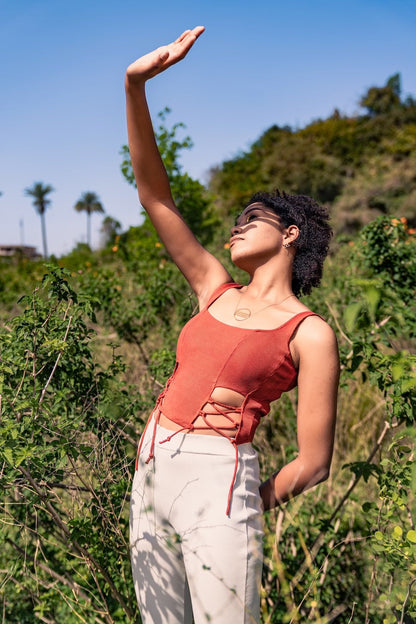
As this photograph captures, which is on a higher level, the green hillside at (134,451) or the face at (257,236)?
the face at (257,236)

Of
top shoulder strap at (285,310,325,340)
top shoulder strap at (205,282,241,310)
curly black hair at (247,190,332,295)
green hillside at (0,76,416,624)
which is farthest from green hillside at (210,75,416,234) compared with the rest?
top shoulder strap at (285,310,325,340)

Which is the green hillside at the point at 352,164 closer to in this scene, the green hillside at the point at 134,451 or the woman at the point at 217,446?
the green hillside at the point at 134,451

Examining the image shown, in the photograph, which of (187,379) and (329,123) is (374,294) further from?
(329,123)

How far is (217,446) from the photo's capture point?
55.4 inches

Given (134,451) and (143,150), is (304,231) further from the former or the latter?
(134,451)

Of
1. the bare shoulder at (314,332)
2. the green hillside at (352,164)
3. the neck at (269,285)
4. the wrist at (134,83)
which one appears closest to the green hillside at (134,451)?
the bare shoulder at (314,332)

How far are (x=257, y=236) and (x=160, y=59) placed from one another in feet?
1.90

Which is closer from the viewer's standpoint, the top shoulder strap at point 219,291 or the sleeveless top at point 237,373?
the sleeveless top at point 237,373

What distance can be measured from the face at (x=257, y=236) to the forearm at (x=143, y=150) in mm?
263

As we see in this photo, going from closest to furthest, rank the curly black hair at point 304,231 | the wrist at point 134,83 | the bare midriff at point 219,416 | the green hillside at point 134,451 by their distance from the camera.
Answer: the bare midriff at point 219,416 < the wrist at point 134,83 < the green hillside at point 134,451 < the curly black hair at point 304,231

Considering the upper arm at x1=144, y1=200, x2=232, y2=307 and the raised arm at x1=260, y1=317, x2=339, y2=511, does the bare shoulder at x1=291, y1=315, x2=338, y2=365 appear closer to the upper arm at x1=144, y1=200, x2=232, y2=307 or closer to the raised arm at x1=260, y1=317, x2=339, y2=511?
the raised arm at x1=260, y1=317, x2=339, y2=511

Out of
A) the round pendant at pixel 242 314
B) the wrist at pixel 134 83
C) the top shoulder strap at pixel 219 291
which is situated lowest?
the round pendant at pixel 242 314

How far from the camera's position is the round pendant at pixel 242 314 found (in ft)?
5.15

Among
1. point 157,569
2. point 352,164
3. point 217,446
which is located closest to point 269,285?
point 217,446
